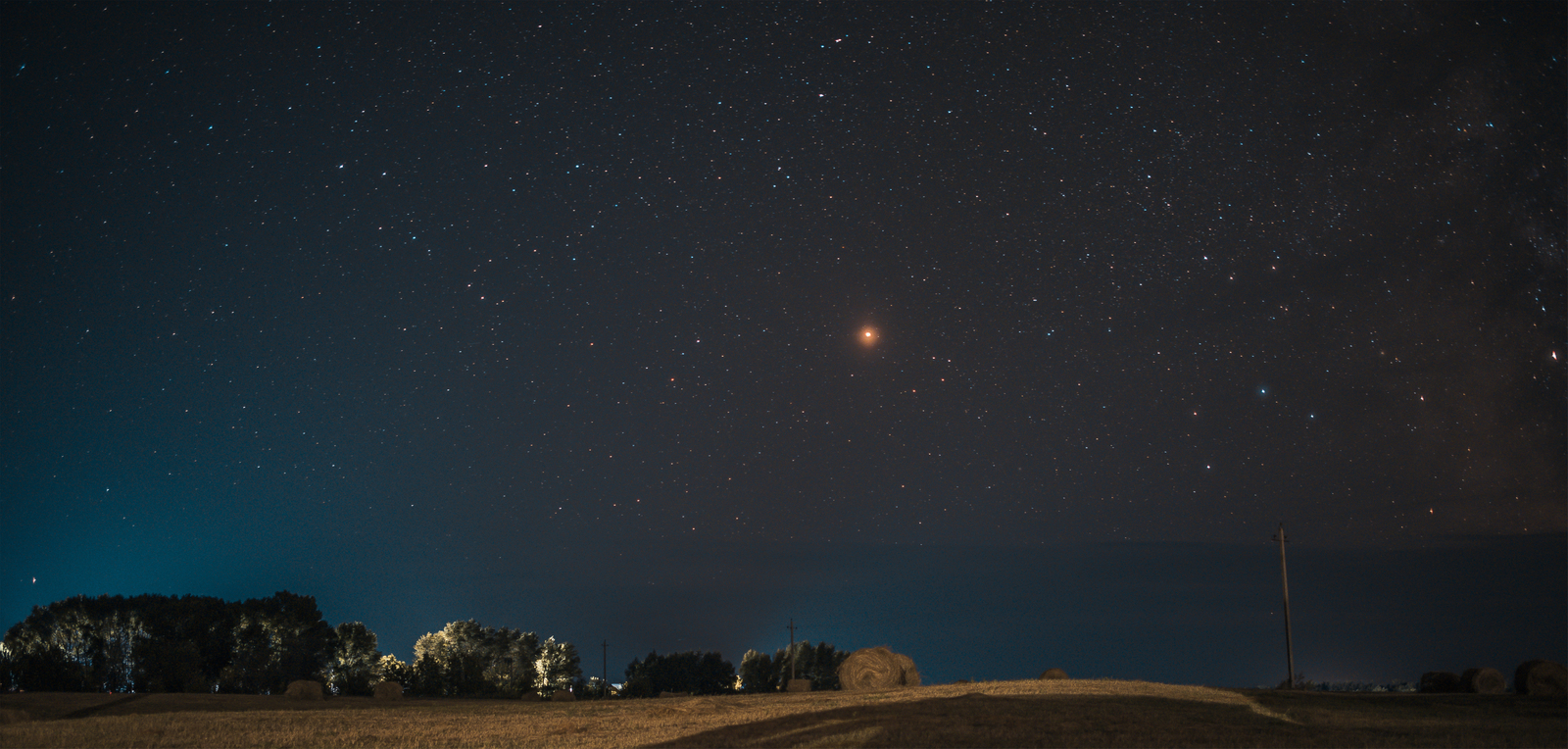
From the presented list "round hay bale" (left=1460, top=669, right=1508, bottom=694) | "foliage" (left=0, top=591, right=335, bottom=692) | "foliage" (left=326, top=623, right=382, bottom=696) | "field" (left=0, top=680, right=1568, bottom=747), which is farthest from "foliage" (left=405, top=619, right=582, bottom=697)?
"round hay bale" (left=1460, top=669, right=1508, bottom=694)

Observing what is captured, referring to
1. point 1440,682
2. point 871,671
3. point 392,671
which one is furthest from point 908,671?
point 392,671

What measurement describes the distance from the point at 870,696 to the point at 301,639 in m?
54.6

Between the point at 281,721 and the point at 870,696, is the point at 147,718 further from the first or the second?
the point at 870,696

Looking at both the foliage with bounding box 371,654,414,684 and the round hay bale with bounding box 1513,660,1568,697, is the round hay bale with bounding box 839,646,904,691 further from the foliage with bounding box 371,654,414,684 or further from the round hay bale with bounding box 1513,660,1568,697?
the foliage with bounding box 371,654,414,684

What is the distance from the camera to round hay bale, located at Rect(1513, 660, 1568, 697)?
30828mm

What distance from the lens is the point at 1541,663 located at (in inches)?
1239

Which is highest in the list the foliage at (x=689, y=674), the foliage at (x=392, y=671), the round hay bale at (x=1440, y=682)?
the round hay bale at (x=1440, y=682)

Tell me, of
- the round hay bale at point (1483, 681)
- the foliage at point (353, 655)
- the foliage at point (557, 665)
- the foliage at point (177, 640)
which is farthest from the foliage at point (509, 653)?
the round hay bale at point (1483, 681)

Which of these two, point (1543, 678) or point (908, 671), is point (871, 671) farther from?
point (1543, 678)

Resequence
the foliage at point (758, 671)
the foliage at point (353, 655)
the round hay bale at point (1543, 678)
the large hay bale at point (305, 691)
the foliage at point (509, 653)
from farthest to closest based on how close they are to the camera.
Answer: the foliage at point (758, 671), the foliage at point (509, 653), the foliage at point (353, 655), the large hay bale at point (305, 691), the round hay bale at point (1543, 678)

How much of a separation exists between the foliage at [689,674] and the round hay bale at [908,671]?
219ft

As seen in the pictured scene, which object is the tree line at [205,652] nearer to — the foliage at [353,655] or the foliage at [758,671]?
the foliage at [353,655]

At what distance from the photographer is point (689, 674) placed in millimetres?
104125

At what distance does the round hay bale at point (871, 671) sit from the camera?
123 feet
